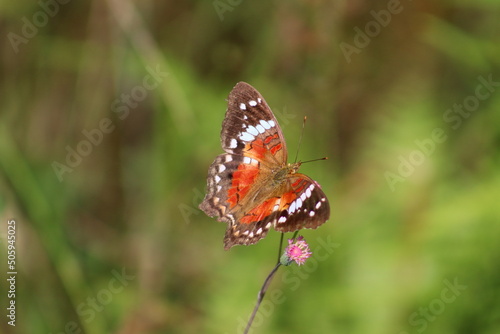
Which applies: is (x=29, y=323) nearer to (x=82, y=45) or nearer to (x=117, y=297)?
(x=117, y=297)

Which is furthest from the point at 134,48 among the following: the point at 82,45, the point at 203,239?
the point at 203,239

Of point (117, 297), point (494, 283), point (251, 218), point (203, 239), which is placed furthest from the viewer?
point (203, 239)

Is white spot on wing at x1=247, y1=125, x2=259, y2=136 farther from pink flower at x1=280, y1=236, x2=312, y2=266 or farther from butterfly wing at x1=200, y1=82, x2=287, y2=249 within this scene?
pink flower at x1=280, y1=236, x2=312, y2=266

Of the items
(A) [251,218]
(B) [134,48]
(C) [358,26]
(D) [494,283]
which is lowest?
(D) [494,283]

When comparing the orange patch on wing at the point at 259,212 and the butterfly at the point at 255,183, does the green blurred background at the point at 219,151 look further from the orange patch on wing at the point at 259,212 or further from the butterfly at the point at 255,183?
the orange patch on wing at the point at 259,212

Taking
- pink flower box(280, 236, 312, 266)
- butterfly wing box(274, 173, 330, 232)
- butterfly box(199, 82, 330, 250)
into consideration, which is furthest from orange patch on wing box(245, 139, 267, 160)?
pink flower box(280, 236, 312, 266)

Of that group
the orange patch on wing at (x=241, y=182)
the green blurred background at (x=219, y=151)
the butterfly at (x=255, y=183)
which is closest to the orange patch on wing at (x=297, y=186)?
the butterfly at (x=255, y=183)

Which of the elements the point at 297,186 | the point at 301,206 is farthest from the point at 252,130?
the point at 301,206
